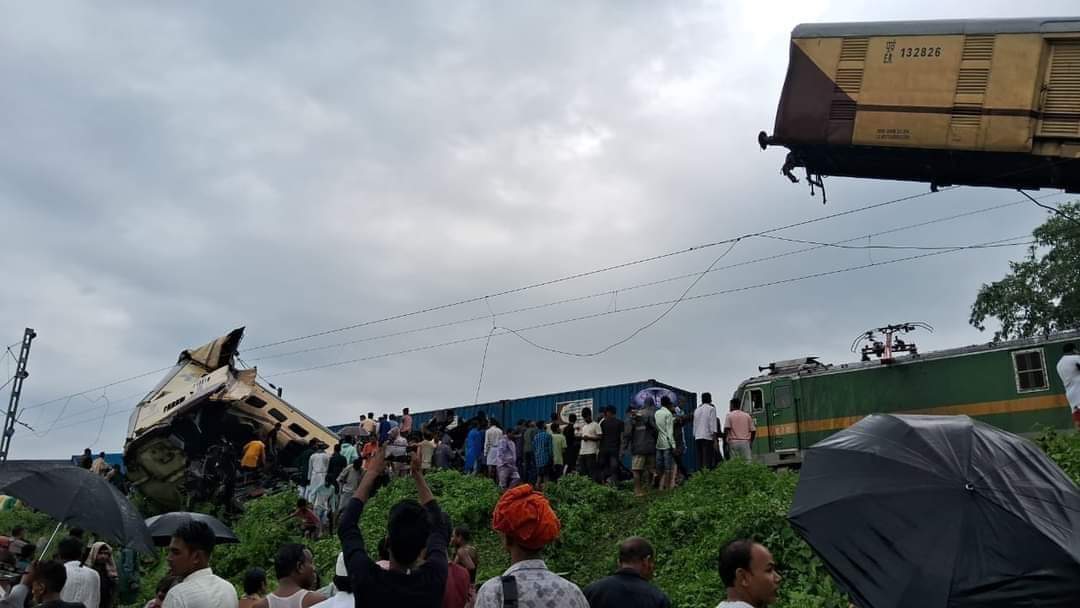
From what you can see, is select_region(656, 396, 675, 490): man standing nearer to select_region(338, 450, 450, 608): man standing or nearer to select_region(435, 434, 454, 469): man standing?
select_region(435, 434, 454, 469): man standing

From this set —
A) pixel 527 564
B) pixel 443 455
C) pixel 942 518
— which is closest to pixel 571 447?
pixel 443 455

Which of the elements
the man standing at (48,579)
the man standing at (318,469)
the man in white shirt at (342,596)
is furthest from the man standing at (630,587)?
the man standing at (318,469)

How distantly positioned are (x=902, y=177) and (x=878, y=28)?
2458 mm

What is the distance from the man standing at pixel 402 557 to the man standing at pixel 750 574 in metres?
1.18

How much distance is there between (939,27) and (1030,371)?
5.98 m

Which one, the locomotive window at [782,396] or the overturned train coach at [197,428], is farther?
the overturned train coach at [197,428]

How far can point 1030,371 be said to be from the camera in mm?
14648

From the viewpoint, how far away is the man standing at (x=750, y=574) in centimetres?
350

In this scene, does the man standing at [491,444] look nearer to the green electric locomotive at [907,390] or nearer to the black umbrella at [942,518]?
the green electric locomotive at [907,390]

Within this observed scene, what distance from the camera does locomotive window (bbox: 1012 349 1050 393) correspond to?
1450cm

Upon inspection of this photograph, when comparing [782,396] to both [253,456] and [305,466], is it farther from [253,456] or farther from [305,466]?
[253,456]

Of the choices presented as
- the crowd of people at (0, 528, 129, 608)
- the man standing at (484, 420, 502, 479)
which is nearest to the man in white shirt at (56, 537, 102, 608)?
the crowd of people at (0, 528, 129, 608)

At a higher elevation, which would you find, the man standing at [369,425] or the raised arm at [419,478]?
the man standing at [369,425]

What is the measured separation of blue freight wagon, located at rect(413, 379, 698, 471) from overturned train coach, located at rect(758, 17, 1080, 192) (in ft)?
21.7
